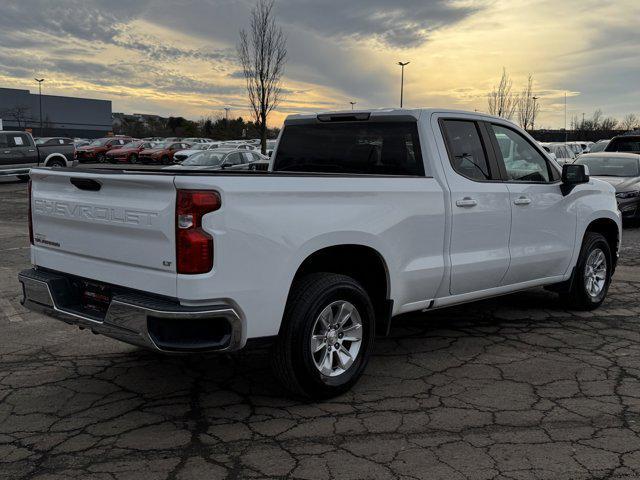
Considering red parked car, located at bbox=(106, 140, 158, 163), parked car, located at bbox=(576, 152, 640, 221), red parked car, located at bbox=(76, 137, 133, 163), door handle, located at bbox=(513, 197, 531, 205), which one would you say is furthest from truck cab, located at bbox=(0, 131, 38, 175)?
door handle, located at bbox=(513, 197, 531, 205)

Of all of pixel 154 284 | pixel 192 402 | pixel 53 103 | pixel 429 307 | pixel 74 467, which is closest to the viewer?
pixel 74 467

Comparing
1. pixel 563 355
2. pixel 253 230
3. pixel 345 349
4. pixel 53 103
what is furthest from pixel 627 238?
pixel 53 103

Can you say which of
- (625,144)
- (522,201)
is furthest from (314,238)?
(625,144)

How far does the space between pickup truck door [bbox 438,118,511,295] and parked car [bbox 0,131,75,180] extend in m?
20.8

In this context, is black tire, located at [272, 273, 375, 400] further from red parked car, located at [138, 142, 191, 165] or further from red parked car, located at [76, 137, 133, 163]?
red parked car, located at [76, 137, 133, 163]

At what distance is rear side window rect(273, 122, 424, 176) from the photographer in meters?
5.12

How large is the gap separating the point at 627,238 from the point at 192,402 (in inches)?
414

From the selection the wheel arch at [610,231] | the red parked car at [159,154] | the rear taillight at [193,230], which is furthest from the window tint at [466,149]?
the red parked car at [159,154]

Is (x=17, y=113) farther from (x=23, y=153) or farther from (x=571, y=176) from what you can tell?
(x=571, y=176)

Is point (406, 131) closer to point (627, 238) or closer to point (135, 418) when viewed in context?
point (135, 418)

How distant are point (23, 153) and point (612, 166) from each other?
19849 mm

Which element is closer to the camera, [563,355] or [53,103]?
[563,355]

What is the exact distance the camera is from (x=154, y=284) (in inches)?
143

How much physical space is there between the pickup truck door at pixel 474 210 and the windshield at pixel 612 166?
10048 millimetres
